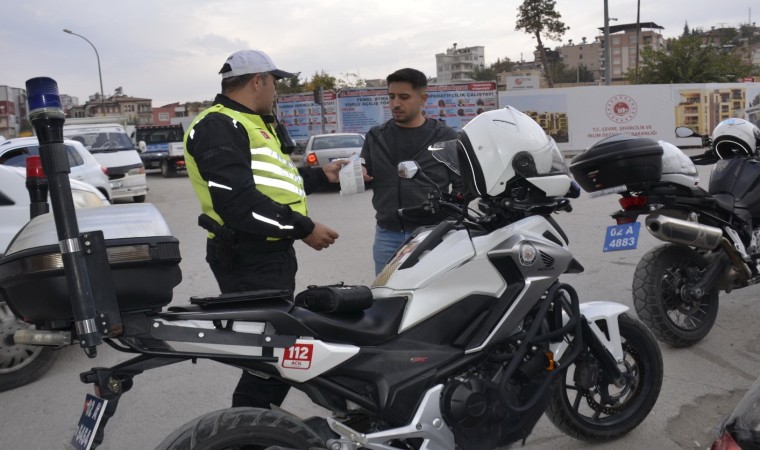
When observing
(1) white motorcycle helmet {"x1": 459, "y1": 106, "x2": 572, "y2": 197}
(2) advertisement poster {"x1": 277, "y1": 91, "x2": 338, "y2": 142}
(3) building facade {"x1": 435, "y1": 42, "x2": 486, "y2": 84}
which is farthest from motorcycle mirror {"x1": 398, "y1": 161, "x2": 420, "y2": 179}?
(3) building facade {"x1": 435, "y1": 42, "x2": 486, "y2": 84}

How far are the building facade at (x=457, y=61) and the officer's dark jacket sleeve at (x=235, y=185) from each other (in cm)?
15187

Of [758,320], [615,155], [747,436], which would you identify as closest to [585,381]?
[747,436]

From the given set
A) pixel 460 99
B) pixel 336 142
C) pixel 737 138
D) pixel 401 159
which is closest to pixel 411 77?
pixel 401 159

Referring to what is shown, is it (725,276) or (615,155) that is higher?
(615,155)

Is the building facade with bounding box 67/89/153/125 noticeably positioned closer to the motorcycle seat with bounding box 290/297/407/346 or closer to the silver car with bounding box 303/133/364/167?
the silver car with bounding box 303/133/364/167

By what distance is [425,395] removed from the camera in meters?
2.82

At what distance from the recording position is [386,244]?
4664 millimetres

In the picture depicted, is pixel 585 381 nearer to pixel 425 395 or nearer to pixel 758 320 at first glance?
pixel 425 395

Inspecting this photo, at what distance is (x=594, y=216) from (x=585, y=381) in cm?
804

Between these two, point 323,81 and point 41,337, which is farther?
point 323,81

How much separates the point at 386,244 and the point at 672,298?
2062 millimetres

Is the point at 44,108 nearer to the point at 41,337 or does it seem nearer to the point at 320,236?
the point at 41,337

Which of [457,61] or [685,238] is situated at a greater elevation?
[457,61]

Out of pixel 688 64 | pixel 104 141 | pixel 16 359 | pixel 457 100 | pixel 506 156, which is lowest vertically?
pixel 16 359
